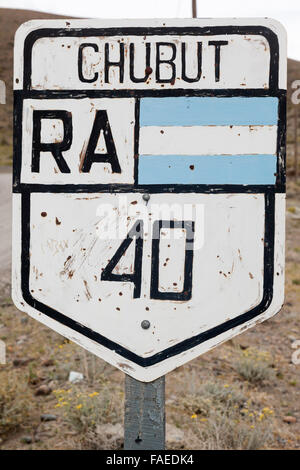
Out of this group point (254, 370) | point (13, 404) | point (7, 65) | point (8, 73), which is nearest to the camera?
point (13, 404)

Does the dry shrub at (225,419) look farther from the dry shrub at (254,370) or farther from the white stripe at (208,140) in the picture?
the white stripe at (208,140)

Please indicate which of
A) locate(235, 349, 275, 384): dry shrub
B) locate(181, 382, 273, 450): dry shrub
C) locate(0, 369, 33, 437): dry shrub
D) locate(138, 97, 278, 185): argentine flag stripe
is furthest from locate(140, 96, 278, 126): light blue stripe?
locate(235, 349, 275, 384): dry shrub

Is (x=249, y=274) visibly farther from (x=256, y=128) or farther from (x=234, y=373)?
(x=234, y=373)

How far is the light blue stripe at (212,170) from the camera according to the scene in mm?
1040

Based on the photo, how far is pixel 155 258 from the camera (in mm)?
1053

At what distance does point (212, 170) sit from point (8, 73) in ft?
125

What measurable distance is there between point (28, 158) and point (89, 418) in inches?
80.0

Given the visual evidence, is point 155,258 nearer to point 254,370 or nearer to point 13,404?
point 13,404

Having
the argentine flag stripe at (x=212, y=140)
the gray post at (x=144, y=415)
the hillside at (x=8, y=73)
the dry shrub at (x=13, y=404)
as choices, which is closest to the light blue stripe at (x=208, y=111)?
the argentine flag stripe at (x=212, y=140)

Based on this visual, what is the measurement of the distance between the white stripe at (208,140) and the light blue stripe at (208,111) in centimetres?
1

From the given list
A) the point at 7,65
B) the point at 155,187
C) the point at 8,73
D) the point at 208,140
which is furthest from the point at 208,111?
the point at 7,65

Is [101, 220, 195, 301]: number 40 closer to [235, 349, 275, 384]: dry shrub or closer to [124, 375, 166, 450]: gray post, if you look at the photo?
[124, 375, 166, 450]: gray post

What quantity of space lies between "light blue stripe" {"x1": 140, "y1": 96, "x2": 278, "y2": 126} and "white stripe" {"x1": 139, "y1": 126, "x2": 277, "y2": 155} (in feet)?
0.04

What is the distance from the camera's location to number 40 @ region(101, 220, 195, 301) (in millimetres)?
1050
